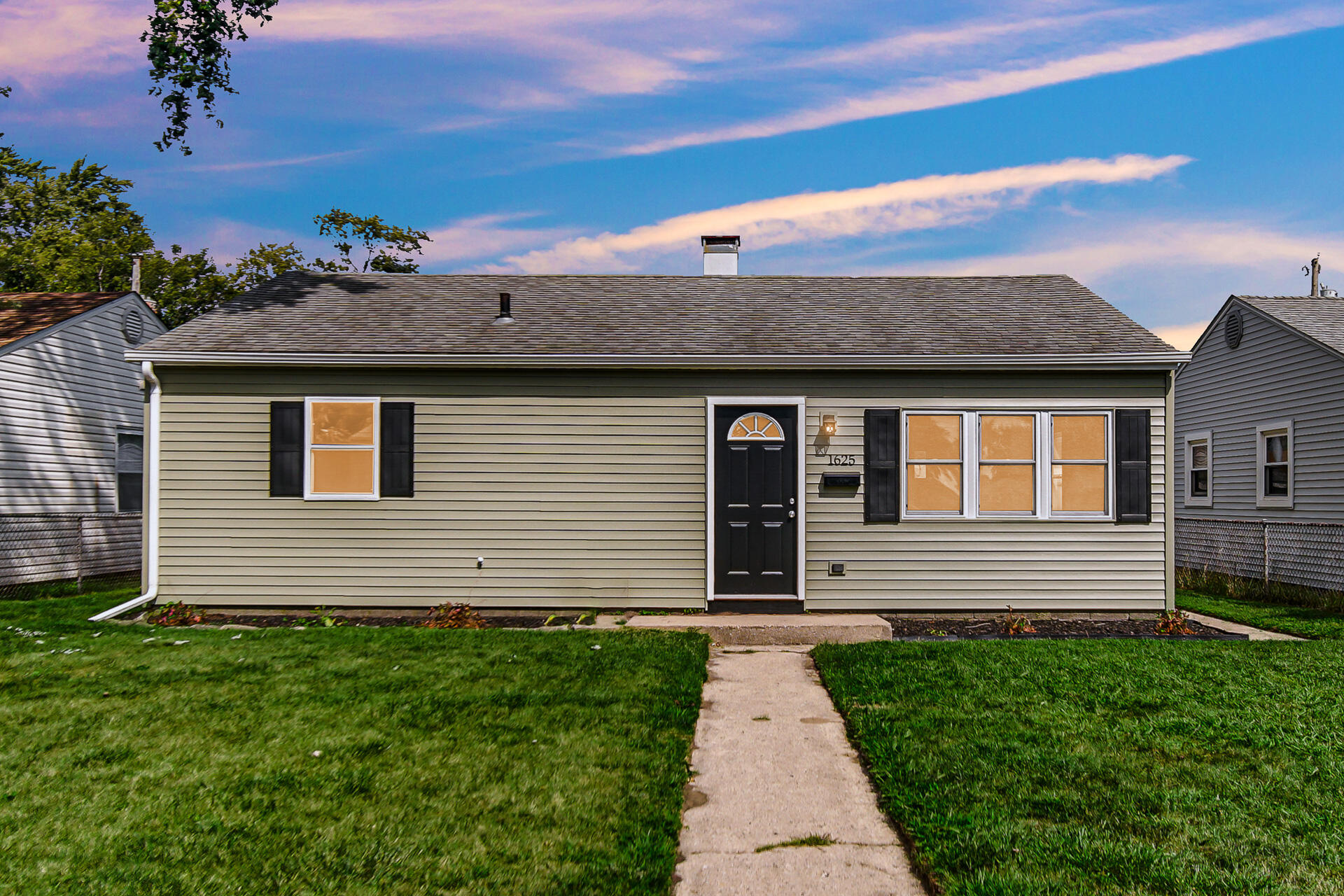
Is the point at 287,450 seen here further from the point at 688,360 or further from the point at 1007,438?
the point at 1007,438

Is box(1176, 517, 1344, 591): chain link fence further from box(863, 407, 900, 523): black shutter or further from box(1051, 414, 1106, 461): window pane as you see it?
box(863, 407, 900, 523): black shutter

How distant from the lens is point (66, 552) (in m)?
13.0

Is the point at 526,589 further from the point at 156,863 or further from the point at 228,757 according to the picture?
the point at 156,863

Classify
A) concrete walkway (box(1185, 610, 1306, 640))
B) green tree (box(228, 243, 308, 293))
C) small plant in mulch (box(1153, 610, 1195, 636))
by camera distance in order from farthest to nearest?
green tree (box(228, 243, 308, 293))
small plant in mulch (box(1153, 610, 1195, 636))
concrete walkway (box(1185, 610, 1306, 640))

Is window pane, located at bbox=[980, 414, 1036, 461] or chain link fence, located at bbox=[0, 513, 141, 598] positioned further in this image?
chain link fence, located at bbox=[0, 513, 141, 598]

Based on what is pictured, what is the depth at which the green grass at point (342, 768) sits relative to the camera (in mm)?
3154

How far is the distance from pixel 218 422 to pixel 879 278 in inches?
346

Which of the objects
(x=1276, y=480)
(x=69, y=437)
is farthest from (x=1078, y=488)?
(x=69, y=437)

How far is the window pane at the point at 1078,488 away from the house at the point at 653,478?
0.02 m

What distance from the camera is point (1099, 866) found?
315 centimetres

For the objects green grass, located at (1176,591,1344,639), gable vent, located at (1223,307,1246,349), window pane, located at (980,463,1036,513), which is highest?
gable vent, located at (1223,307,1246,349)

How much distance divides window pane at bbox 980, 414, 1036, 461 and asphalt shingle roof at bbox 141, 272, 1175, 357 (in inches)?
29.4

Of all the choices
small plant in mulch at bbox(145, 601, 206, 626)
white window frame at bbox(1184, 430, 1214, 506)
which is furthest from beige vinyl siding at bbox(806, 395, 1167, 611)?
white window frame at bbox(1184, 430, 1214, 506)

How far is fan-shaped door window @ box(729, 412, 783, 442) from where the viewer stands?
30.5 ft
